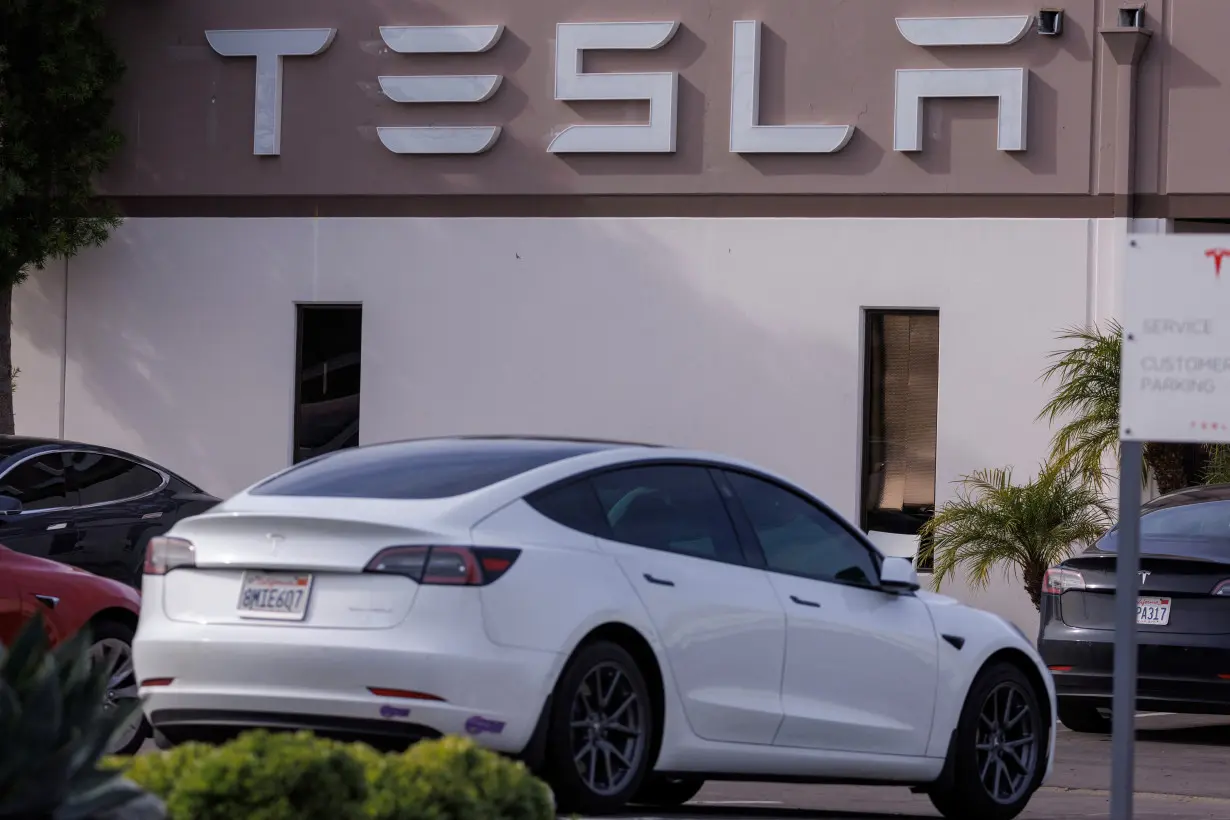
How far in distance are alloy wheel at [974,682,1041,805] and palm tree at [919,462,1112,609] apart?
7496mm

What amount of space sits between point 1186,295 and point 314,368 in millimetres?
14858

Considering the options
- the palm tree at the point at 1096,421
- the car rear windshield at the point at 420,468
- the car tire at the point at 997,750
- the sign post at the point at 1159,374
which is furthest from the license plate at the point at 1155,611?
the sign post at the point at 1159,374

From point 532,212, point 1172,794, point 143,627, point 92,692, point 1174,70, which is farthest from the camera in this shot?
point 532,212

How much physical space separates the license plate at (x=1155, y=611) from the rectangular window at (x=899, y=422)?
6181 millimetres

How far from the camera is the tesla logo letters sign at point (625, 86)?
1791 cm

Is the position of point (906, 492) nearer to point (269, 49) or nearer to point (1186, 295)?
point (269, 49)

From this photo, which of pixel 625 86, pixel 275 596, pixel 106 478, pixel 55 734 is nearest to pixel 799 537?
pixel 275 596

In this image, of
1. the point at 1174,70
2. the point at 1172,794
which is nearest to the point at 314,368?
the point at 1174,70

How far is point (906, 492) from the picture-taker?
1830cm

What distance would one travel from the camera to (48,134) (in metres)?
19.2

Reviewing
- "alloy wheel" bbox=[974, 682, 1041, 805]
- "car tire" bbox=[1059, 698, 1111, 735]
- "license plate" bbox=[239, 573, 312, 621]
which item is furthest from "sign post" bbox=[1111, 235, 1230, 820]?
"car tire" bbox=[1059, 698, 1111, 735]

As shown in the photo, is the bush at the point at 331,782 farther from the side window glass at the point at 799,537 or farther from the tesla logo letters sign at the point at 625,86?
the tesla logo letters sign at the point at 625,86

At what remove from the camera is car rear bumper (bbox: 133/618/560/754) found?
6.95 meters

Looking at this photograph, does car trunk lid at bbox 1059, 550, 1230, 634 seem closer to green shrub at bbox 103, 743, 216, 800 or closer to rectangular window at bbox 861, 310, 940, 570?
rectangular window at bbox 861, 310, 940, 570
